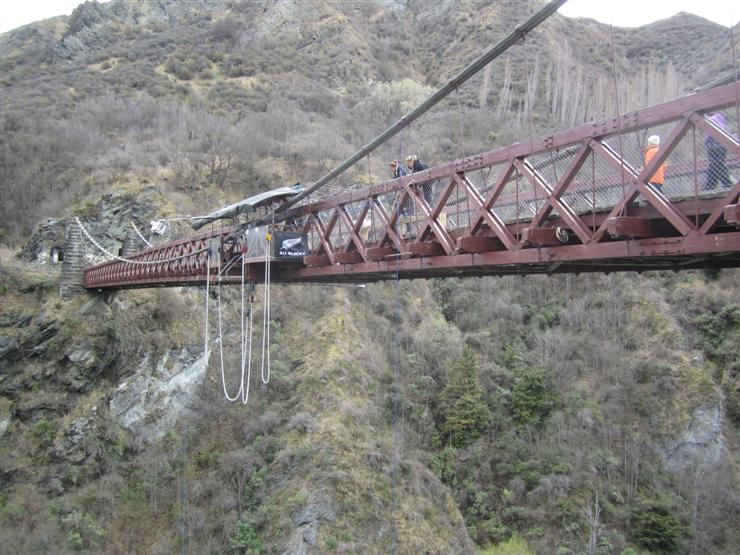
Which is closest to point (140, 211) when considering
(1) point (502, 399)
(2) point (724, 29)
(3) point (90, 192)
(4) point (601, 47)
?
(3) point (90, 192)

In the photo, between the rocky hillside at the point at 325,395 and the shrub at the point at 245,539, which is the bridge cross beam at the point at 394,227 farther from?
the shrub at the point at 245,539

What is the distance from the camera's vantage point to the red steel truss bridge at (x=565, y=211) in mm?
4469

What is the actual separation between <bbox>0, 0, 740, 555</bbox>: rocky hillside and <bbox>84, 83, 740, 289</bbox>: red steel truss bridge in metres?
7.79

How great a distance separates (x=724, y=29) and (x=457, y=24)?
30.1 m

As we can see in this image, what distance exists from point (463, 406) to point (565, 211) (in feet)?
49.1

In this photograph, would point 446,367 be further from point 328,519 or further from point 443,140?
point 443,140

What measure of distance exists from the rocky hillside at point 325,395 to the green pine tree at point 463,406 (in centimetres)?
8

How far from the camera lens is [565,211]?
545cm

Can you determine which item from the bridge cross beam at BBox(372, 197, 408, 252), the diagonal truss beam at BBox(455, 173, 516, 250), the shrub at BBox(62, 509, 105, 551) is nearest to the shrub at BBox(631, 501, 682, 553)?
the bridge cross beam at BBox(372, 197, 408, 252)

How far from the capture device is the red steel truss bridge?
447cm

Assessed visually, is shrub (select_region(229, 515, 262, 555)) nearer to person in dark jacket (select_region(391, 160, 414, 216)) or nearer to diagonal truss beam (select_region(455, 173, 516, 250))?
person in dark jacket (select_region(391, 160, 414, 216))

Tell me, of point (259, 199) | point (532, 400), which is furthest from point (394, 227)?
point (532, 400)

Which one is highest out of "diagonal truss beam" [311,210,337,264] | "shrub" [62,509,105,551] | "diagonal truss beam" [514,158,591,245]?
"diagonal truss beam" [514,158,591,245]

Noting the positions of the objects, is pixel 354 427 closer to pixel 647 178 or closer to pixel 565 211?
pixel 565 211
